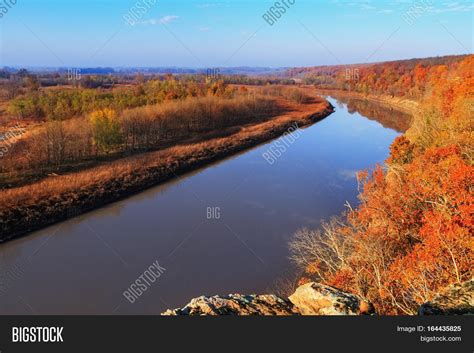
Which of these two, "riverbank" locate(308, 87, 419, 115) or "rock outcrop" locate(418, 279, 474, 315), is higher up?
"riverbank" locate(308, 87, 419, 115)

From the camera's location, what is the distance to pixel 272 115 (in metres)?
50.2

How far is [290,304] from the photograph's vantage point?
6.32 metres

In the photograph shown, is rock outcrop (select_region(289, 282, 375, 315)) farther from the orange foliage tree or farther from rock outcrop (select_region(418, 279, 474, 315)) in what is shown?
the orange foliage tree

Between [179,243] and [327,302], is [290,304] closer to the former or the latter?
[327,302]

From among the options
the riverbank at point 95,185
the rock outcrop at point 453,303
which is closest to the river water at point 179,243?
the riverbank at point 95,185

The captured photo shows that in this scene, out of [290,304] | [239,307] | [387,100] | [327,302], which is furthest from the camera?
[387,100]

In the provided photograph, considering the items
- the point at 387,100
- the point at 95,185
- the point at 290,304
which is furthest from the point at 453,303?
the point at 387,100

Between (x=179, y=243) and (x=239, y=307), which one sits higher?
(x=239, y=307)

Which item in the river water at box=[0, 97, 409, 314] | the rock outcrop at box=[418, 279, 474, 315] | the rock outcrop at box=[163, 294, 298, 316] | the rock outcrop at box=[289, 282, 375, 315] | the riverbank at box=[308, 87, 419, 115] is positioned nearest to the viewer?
the rock outcrop at box=[418, 279, 474, 315]

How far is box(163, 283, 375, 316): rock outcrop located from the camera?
5.74 m

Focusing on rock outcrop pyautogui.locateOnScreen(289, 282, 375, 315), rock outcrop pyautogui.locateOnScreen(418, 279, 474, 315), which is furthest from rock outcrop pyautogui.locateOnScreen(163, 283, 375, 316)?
rock outcrop pyautogui.locateOnScreen(418, 279, 474, 315)

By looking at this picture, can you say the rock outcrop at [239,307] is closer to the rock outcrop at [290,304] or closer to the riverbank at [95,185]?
the rock outcrop at [290,304]

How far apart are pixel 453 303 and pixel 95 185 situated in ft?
61.9

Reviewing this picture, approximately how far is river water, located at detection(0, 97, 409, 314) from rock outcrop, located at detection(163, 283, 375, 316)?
5.52 meters
